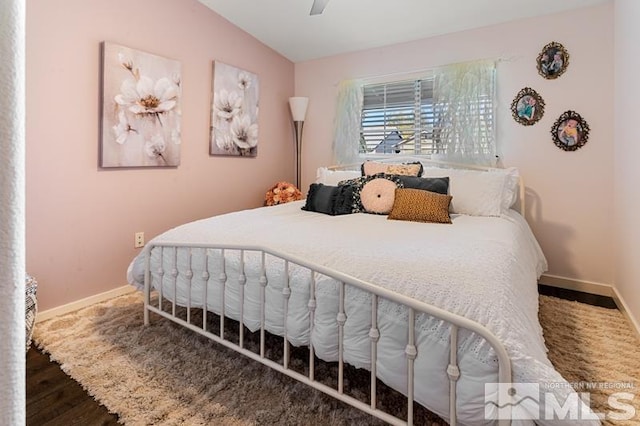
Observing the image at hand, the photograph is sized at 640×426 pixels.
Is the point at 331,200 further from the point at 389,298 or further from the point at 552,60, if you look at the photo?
the point at 552,60

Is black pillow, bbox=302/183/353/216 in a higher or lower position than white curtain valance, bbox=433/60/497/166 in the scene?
lower

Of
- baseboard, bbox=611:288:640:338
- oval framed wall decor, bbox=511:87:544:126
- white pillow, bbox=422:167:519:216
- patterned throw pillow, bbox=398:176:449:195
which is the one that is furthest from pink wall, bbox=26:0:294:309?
baseboard, bbox=611:288:640:338

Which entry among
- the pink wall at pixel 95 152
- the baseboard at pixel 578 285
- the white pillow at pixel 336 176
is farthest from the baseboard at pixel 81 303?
the baseboard at pixel 578 285

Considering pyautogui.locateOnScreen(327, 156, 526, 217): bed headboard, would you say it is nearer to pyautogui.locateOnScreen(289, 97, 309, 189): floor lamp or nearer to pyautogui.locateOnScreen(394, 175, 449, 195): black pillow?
pyautogui.locateOnScreen(289, 97, 309, 189): floor lamp

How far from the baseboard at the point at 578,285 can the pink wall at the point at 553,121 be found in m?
0.04

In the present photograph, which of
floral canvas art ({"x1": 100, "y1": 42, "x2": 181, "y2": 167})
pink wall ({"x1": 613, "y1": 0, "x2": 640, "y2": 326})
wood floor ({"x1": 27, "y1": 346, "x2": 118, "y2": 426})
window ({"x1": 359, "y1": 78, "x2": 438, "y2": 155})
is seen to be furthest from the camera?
window ({"x1": 359, "y1": 78, "x2": 438, "y2": 155})

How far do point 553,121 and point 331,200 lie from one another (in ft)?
6.36

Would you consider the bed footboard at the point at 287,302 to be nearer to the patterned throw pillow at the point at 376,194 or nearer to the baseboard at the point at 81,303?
the baseboard at the point at 81,303

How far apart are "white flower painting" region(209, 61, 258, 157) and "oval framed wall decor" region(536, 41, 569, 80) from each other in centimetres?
260

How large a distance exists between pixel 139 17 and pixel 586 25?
3.42 meters

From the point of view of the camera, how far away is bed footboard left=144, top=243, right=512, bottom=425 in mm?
1066

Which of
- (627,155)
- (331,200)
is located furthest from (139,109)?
(627,155)

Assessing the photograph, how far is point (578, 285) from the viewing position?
2.93m

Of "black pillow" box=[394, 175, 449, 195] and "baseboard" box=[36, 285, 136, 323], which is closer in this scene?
"baseboard" box=[36, 285, 136, 323]
